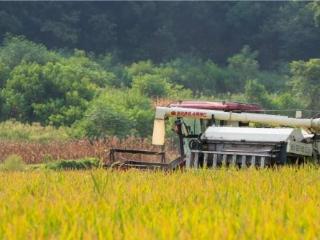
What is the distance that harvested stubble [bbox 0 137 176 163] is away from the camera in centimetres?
2447

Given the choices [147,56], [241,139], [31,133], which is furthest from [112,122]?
[147,56]

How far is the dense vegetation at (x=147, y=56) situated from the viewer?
38.0 m

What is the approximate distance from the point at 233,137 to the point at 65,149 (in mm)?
10441

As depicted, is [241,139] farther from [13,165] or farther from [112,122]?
[112,122]

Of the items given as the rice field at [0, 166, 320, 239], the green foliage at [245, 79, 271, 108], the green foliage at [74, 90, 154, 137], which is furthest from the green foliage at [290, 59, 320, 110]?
the rice field at [0, 166, 320, 239]

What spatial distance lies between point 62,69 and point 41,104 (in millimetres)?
2956

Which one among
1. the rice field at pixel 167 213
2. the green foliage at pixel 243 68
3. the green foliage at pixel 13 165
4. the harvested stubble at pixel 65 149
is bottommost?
the green foliage at pixel 13 165

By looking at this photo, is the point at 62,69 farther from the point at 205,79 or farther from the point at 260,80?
the point at 260,80

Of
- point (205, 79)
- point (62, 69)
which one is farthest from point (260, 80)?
point (62, 69)

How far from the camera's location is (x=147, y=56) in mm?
73438

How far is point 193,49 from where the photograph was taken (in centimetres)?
7794

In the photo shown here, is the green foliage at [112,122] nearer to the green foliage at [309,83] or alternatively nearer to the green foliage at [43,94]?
the green foliage at [43,94]

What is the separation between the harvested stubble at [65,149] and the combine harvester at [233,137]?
6.73 m

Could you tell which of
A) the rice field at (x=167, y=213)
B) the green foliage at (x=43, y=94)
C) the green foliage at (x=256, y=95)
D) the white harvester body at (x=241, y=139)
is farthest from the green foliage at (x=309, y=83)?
the rice field at (x=167, y=213)
